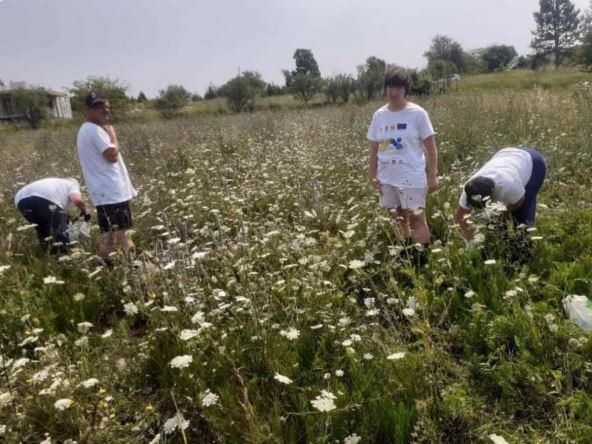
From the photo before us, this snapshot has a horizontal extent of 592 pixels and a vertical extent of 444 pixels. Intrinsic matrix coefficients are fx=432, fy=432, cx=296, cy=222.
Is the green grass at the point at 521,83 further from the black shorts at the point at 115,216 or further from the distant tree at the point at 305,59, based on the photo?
the distant tree at the point at 305,59

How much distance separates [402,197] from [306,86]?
33589 millimetres

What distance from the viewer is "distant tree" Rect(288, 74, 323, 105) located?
3503 cm

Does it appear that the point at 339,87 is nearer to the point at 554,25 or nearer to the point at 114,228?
the point at 114,228

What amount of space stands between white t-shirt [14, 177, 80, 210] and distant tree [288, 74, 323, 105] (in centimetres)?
3172

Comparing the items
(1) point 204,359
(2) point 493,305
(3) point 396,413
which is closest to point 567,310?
(2) point 493,305

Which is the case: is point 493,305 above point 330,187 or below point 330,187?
below

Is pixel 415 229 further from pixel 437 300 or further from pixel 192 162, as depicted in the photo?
pixel 192 162

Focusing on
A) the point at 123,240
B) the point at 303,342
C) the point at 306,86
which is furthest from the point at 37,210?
the point at 306,86

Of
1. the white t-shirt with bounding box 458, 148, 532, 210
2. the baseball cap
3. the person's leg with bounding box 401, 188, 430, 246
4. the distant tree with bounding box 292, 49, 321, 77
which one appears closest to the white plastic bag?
the white t-shirt with bounding box 458, 148, 532, 210

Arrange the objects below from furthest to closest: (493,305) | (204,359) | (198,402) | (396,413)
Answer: (493,305) < (204,359) < (198,402) < (396,413)

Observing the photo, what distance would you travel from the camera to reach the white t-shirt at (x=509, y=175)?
3.26m

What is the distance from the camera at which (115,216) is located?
13.5 ft

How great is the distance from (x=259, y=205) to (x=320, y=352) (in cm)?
271

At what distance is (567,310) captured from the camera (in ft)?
8.43
